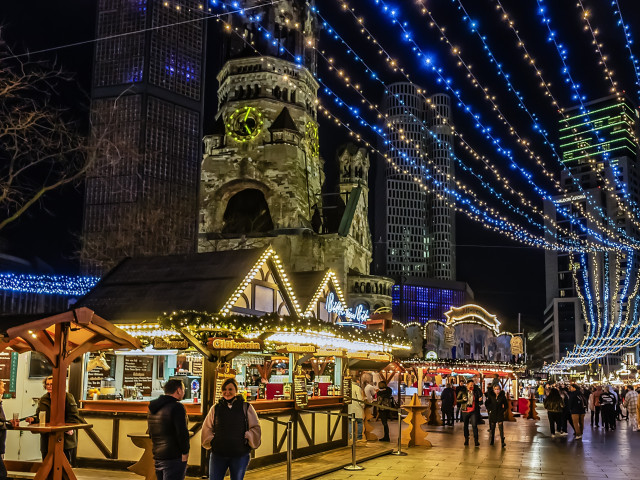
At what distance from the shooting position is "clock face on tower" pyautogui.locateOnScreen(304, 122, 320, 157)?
53.6 m

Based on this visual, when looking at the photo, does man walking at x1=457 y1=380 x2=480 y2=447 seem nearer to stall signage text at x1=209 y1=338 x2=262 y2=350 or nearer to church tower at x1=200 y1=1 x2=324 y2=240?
stall signage text at x1=209 y1=338 x2=262 y2=350

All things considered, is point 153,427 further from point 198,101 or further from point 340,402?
point 198,101

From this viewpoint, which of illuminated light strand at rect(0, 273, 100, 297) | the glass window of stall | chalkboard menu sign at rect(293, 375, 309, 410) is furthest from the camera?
illuminated light strand at rect(0, 273, 100, 297)

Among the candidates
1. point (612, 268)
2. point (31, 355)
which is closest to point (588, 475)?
point (31, 355)

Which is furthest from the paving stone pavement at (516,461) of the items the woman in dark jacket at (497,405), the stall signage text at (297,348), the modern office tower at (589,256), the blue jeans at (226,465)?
the modern office tower at (589,256)

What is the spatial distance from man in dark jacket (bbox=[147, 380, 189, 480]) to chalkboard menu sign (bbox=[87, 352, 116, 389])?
6.48m

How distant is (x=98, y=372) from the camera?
13.5 meters

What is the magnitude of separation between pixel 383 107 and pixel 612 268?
209 ft

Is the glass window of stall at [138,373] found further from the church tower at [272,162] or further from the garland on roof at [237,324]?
the church tower at [272,162]

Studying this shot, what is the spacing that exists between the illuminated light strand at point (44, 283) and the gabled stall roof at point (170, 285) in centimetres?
1629

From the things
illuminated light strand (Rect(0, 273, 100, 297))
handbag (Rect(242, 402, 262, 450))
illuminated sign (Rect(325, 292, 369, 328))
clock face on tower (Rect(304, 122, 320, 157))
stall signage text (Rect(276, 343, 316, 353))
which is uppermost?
clock face on tower (Rect(304, 122, 320, 157))

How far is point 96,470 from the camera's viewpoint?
11.9 meters

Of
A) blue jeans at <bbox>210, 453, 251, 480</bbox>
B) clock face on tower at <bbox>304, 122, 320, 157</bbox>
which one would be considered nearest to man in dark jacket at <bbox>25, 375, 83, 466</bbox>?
blue jeans at <bbox>210, 453, 251, 480</bbox>

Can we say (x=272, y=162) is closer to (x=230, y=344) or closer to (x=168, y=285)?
(x=168, y=285)
